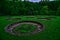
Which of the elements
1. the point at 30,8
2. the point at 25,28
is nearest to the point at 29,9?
the point at 30,8

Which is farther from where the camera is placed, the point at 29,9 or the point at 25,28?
the point at 29,9

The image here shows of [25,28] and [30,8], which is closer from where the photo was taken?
[25,28]

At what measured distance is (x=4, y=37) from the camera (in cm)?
762

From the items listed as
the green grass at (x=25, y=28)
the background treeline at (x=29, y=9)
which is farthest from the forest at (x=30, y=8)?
the green grass at (x=25, y=28)

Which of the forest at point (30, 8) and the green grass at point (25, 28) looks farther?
the forest at point (30, 8)

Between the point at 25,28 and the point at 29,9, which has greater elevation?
the point at 25,28

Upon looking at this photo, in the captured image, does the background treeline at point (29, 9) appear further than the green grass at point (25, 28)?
Yes

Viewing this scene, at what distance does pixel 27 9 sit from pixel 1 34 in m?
7.51

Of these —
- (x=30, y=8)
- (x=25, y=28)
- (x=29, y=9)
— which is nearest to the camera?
(x=25, y=28)

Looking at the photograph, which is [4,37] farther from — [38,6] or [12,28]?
[38,6]

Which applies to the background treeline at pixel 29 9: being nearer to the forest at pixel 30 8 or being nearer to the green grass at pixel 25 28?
the forest at pixel 30 8

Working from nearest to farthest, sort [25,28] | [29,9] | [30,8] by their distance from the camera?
[25,28] → [29,9] → [30,8]

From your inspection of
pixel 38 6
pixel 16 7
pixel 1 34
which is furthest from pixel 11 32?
pixel 38 6

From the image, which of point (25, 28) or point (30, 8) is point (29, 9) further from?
point (25, 28)
